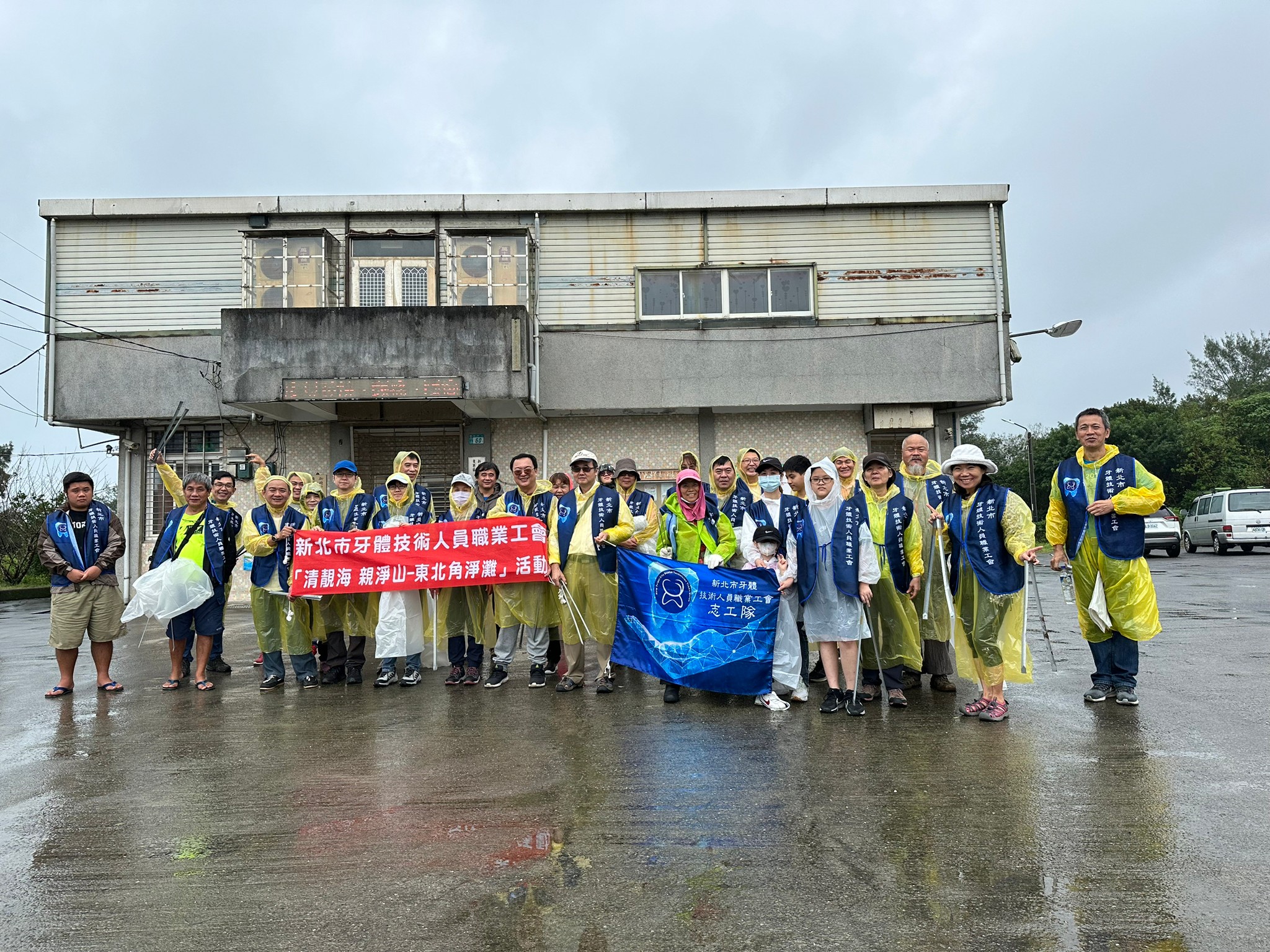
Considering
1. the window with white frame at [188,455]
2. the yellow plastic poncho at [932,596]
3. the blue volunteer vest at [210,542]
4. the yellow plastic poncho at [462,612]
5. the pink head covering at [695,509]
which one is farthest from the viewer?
the window with white frame at [188,455]

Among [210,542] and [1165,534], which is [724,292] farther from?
[1165,534]

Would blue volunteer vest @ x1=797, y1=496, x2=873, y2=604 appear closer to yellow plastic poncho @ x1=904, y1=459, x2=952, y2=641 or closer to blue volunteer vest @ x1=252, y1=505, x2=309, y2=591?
yellow plastic poncho @ x1=904, y1=459, x2=952, y2=641

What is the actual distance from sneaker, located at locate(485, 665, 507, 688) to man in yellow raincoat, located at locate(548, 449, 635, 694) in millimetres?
514

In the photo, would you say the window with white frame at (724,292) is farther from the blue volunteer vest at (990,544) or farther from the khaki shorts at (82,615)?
the blue volunteer vest at (990,544)

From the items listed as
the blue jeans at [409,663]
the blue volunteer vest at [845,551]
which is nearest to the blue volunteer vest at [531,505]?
the blue jeans at [409,663]

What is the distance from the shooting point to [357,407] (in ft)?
52.6

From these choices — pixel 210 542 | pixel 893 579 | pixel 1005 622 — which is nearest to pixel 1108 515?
pixel 1005 622

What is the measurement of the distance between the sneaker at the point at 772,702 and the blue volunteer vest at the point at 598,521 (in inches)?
63.7

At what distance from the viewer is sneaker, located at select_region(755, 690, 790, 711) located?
6055 mm

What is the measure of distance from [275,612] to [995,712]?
18.9ft

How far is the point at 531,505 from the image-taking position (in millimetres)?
7570

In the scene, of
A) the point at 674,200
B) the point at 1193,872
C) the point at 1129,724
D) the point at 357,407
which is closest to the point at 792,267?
the point at 674,200

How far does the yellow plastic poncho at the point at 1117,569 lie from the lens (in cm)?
579

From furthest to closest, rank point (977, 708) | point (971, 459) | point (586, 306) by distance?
1. point (586, 306)
2. point (971, 459)
3. point (977, 708)
